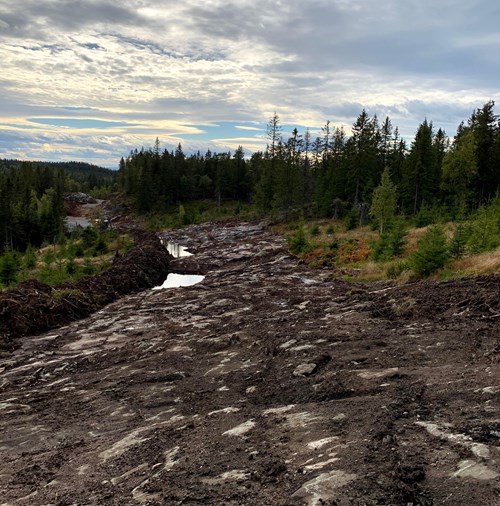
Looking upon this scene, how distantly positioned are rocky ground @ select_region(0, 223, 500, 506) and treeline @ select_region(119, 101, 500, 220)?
2345 centimetres

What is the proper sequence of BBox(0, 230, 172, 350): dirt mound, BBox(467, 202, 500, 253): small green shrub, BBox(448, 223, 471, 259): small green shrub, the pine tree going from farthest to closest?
the pine tree, BBox(467, 202, 500, 253): small green shrub, BBox(448, 223, 471, 259): small green shrub, BBox(0, 230, 172, 350): dirt mound

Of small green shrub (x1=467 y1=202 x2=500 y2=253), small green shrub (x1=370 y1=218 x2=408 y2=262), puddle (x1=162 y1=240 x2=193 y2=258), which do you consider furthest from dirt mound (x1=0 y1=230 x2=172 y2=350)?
puddle (x1=162 y1=240 x2=193 y2=258)

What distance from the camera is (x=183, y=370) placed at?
11.5 m

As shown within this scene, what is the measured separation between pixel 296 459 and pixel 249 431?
140 centimetres

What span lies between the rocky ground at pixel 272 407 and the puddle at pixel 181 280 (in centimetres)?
1453

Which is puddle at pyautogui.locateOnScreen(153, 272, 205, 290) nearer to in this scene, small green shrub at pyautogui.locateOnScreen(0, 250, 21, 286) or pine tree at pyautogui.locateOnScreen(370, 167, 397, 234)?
small green shrub at pyautogui.locateOnScreen(0, 250, 21, 286)

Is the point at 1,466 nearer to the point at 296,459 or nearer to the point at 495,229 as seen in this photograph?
the point at 296,459

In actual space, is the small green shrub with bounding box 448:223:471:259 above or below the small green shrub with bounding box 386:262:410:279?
above

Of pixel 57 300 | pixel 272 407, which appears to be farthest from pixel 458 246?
pixel 57 300

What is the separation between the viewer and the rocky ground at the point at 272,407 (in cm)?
540

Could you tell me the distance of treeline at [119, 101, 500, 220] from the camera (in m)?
52.3

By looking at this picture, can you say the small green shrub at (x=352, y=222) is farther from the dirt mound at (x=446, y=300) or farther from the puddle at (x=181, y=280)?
the dirt mound at (x=446, y=300)

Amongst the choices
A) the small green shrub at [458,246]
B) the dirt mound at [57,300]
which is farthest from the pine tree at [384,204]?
the dirt mound at [57,300]

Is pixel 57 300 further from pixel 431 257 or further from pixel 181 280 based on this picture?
pixel 431 257
